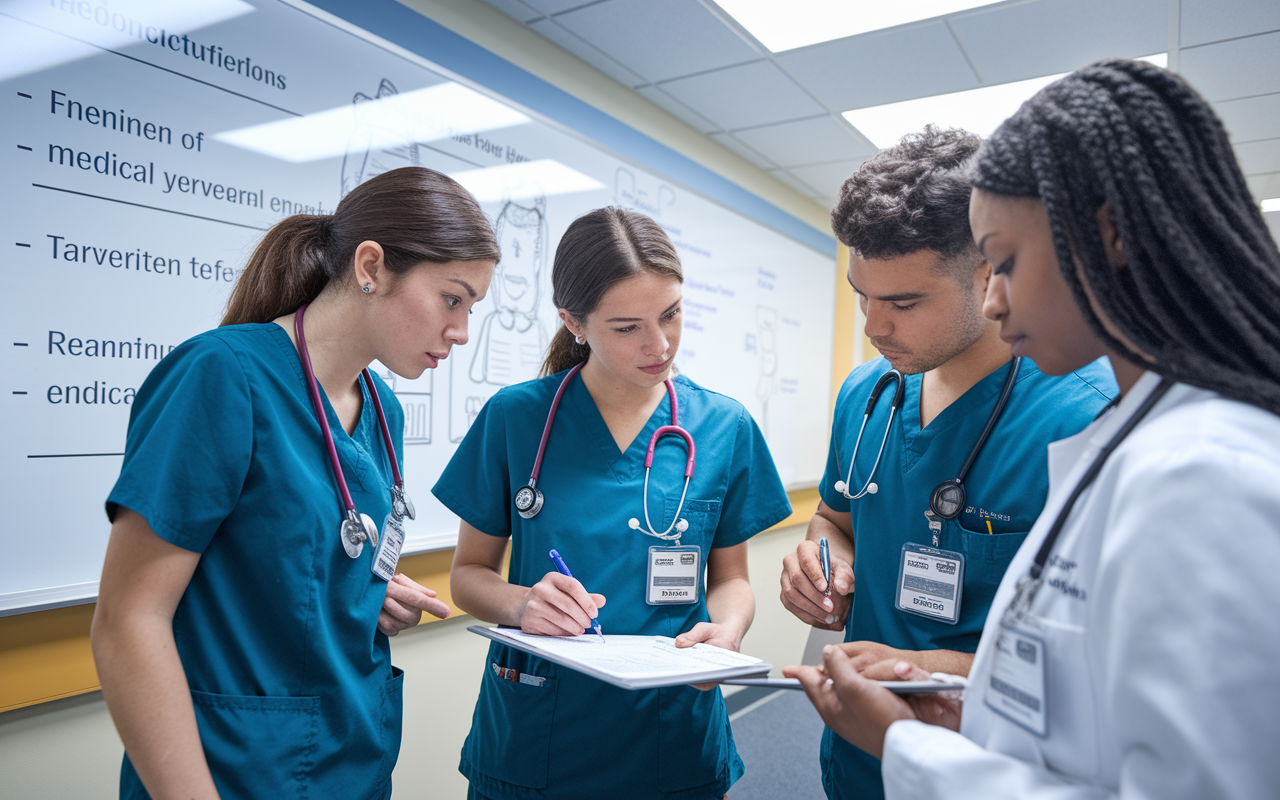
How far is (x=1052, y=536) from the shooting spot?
0.63 m

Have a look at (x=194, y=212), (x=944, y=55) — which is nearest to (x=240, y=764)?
(x=194, y=212)

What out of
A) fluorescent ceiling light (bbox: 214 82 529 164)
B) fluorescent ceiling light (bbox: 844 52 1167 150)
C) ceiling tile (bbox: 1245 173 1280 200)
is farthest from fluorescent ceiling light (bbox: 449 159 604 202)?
ceiling tile (bbox: 1245 173 1280 200)

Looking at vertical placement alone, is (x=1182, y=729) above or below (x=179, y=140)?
below

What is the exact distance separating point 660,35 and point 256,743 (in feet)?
8.04

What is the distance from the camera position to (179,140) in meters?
1.61

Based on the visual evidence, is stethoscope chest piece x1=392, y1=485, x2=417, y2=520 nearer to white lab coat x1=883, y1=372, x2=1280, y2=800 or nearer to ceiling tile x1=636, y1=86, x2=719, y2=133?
white lab coat x1=883, y1=372, x2=1280, y2=800

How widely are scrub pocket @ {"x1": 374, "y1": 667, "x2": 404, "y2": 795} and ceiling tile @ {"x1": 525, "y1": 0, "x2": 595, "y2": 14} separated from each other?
2.10m

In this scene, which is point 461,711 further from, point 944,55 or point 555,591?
point 944,55

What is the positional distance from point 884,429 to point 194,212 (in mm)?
1563

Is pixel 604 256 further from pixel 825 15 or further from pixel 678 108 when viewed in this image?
pixel 678 108

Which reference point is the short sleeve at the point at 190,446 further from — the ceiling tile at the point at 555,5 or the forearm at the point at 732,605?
the ceiling tile at the point at 555,5

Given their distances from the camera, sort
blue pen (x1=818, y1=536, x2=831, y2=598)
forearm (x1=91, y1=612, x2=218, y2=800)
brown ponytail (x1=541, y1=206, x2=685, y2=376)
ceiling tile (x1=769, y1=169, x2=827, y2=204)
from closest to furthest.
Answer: forearm (x1=91, y1=612, x2=218, y2=800) < blue pen (x1=818, y1=536, x2=831, y2=598) < brown ponytail (x1=541, y1=206, x2=685, y2=376) < ceiling tile (x1=769, y1=169, x2=827, y2=204)

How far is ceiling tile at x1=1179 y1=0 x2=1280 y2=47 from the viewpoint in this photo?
2246 millimetres

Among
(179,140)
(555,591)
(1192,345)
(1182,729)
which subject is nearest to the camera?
(1182,729)
